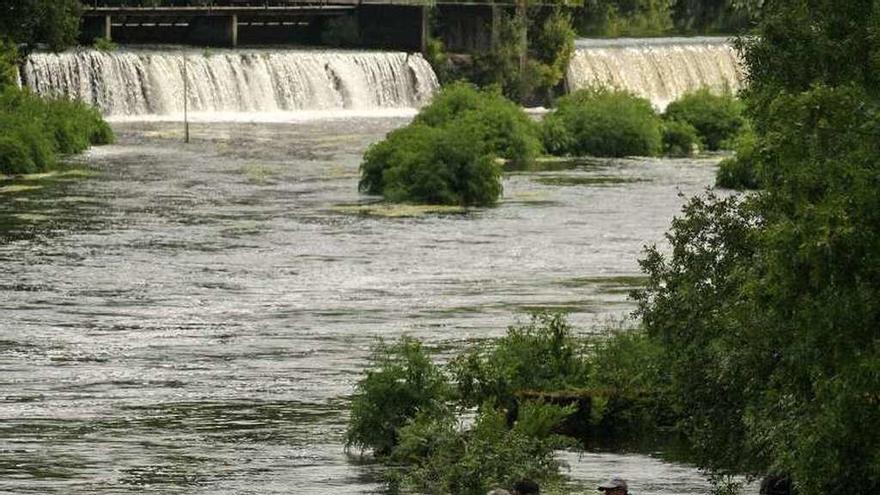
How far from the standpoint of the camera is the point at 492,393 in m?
32.3

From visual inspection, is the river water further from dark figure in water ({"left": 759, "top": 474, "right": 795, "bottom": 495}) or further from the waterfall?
the waterfall

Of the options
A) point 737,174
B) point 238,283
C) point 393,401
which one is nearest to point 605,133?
point 737,174

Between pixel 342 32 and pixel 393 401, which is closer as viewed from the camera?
pixel 393 401

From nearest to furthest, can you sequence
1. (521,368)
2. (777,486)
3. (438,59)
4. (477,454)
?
(777,486) → (477,454) → (521,368) → (438,59)

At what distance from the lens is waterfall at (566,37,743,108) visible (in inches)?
3755

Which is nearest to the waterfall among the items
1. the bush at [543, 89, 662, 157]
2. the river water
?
the bush at [543, 89, 662, 157]

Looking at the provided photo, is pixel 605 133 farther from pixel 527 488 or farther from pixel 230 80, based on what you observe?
pixel 527 488

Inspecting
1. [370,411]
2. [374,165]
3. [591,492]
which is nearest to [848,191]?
[591,492]

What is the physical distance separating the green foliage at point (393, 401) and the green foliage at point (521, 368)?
0.59 metres

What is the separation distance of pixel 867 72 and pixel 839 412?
428cm

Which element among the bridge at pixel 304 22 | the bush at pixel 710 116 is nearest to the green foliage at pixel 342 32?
the bridge at pixel 304 22

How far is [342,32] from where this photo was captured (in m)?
98.9

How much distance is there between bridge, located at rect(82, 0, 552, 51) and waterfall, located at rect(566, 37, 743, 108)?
4.24 meters

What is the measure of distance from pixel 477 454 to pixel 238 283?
19.4 m
